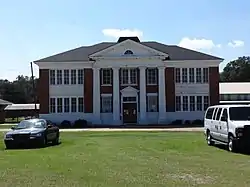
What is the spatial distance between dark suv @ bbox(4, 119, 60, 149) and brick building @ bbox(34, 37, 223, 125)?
98.0 feet

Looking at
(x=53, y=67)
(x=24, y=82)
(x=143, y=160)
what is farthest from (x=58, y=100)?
(x=24, y=82)

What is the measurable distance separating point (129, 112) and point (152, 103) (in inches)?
111

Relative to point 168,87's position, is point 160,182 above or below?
below

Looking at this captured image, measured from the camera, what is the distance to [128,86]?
5669 cm

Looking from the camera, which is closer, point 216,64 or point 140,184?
point 140,184

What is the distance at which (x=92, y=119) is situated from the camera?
186ft

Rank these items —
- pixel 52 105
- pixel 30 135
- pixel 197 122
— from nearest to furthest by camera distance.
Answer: pixel 30 135 < pixel 197 122 < pixel 52 105

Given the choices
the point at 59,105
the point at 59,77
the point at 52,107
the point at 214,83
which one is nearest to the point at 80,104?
the point at 59,105

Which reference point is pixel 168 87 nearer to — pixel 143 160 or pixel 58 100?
pixel 58 100

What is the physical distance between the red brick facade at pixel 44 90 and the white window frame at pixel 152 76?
37.7 ft

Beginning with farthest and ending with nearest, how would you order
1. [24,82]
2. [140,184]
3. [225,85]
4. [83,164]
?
[24,82], [225,85], [83,164], [140,184]

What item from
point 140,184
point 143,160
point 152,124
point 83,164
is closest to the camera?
point 140,184

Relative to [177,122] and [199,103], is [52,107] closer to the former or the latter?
[177,122]

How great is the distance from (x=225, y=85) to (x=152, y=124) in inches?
982
